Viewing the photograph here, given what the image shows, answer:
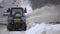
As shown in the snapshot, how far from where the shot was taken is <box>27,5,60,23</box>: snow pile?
4.18 feet

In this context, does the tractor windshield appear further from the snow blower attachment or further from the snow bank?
the snow bank

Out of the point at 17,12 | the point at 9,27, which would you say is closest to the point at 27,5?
the point at 17,12

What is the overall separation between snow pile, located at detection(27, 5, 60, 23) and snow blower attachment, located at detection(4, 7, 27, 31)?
0.06m

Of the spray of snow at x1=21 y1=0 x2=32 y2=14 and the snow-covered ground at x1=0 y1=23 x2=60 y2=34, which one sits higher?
the spray of snow at x1=21 y1=0 x2=32 y2=14

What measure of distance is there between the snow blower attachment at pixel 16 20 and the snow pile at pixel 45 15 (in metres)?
0.06

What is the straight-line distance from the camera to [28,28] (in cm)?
126

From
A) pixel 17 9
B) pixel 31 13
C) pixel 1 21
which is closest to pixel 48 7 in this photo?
pixel 31 13

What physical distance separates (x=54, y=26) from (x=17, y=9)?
31cm

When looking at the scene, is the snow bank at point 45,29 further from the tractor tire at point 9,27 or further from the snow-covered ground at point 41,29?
the tractor tire at point 9,27

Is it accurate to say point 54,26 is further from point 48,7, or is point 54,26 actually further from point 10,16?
point 10,16

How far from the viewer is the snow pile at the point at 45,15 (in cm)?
127

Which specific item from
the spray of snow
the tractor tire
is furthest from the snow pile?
the tractor tire

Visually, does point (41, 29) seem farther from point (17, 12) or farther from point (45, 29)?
point (17, 12)

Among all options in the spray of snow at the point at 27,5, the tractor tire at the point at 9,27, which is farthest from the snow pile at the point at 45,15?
the tractor tire at the point at 9,27
